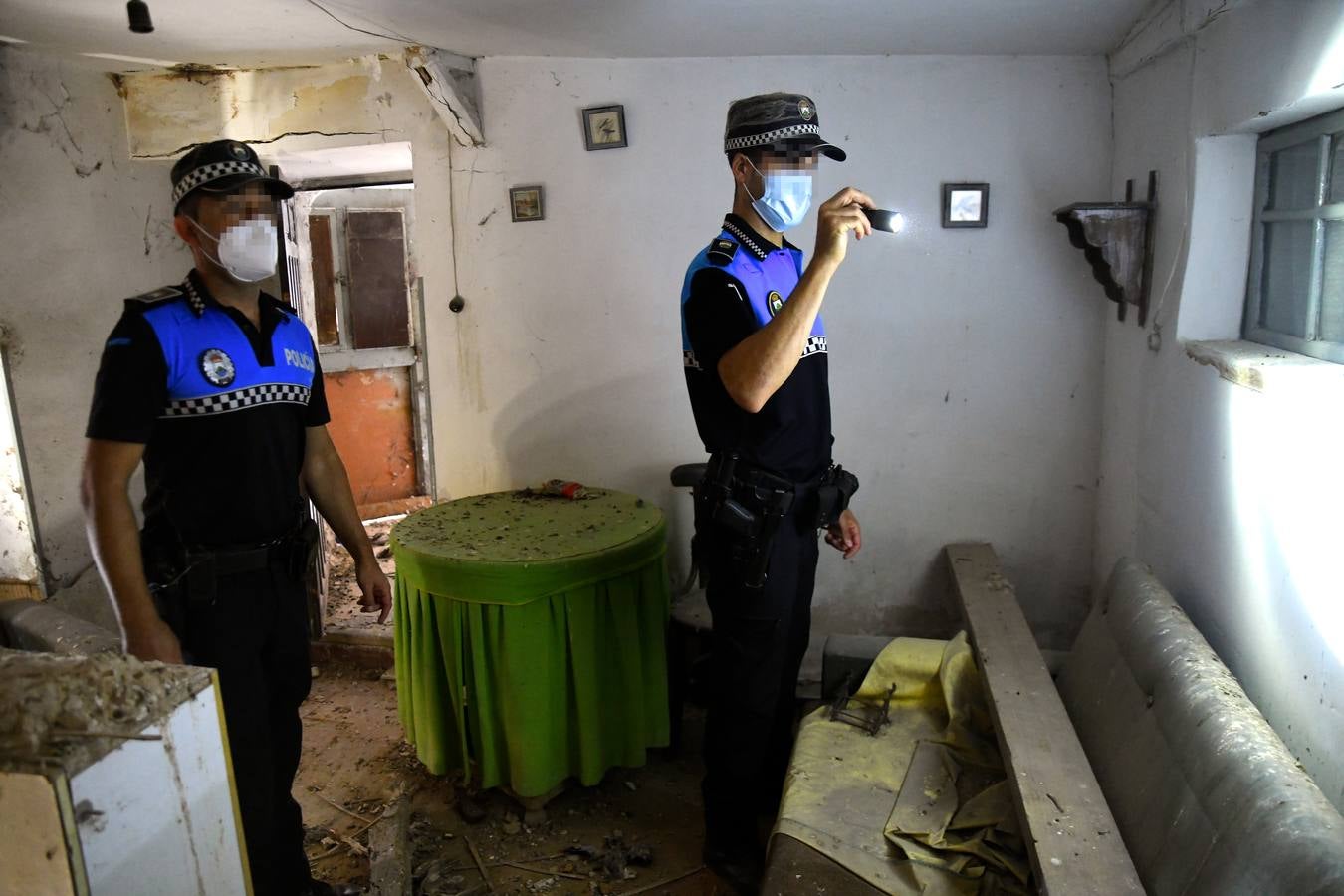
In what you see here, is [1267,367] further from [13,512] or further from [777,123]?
[13,512]

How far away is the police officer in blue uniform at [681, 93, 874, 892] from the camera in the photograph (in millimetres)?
1979

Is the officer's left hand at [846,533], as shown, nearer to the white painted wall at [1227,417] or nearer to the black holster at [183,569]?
the white painted wall at [1227,417]

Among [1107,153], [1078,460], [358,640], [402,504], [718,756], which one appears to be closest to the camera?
[718,756]

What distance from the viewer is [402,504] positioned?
5.80 meters

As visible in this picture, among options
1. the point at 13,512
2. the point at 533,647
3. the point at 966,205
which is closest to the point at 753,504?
A: the point at 533,647

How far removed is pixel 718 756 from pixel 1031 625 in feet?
4.86

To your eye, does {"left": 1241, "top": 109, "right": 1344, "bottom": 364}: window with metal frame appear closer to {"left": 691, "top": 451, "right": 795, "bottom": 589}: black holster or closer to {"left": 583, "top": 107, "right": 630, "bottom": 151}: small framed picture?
{"left": 691, "top": 451, "right": 795, "bottom": 589}: black holster

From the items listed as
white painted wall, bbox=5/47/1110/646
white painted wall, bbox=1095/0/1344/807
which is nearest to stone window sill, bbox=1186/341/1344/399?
white painted wall, bbox=1095/0/1344/807

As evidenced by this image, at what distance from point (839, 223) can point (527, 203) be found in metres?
1.62

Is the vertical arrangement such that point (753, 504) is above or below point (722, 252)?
below

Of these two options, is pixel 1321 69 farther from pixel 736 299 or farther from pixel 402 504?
pixel 402 504

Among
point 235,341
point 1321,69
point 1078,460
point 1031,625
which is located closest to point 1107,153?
point 1078,460

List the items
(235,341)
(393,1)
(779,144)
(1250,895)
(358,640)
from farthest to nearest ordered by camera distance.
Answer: (358,640), (393,1), (779,144), (235,341), (1250,895)

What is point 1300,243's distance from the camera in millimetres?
1933
